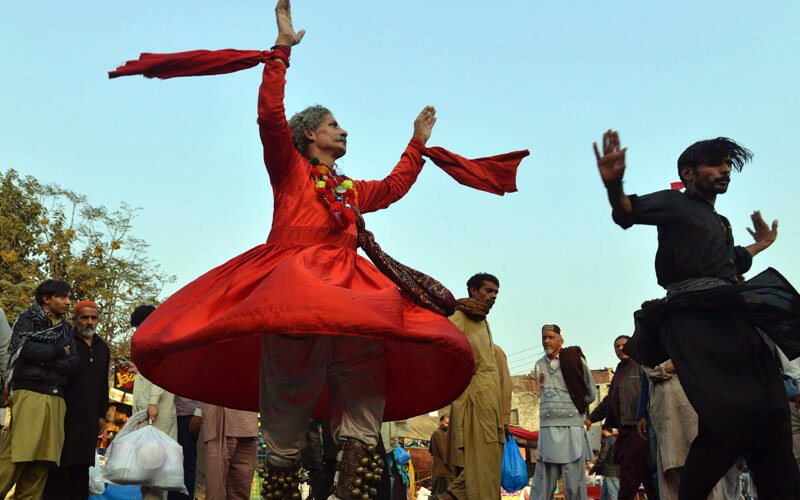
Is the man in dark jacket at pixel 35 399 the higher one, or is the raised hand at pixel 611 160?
the raised hand at pixel 611 160

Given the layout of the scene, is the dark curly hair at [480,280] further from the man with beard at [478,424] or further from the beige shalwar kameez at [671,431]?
the beige shalwar kameez at [671,431]

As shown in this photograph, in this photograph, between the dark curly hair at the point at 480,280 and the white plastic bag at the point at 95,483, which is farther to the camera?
the white plastic bag at the point at 95,483

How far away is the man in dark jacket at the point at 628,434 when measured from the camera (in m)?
8.73

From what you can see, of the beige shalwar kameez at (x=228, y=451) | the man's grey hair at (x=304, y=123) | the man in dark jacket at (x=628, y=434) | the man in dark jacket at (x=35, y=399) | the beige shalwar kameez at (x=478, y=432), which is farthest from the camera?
the man in dark jacket at (x=628, y=434)

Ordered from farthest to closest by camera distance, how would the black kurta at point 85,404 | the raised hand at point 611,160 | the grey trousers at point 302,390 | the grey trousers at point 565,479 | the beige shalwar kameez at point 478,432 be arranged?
the grey trousers at point 565,479 < the beige shalwar kameez at point 478,432 < the black kurta at point 85,404 < the raised hand at point 611,160 < the grey trousers at point 302,390

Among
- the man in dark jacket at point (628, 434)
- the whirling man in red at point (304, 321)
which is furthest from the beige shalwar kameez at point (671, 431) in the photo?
the whirling man in red at point (304, 321)

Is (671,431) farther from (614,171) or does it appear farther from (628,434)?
(614,171)

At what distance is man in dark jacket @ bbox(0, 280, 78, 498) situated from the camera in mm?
7273

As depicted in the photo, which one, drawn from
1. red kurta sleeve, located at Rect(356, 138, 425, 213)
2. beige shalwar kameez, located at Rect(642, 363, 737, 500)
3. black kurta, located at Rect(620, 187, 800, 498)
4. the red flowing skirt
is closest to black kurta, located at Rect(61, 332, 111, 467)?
the red flowing skirt

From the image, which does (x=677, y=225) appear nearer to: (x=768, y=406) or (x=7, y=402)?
(x=768, y=406)

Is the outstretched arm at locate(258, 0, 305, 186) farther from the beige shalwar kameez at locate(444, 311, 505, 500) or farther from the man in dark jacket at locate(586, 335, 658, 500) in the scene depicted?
the man in dark jacket at locate(586, 335, 658, 500)

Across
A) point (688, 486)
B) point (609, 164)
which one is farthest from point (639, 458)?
point (609, 164)

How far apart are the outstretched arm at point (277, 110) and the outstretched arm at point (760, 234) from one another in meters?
2.98

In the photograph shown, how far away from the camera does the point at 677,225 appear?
4750 mm
